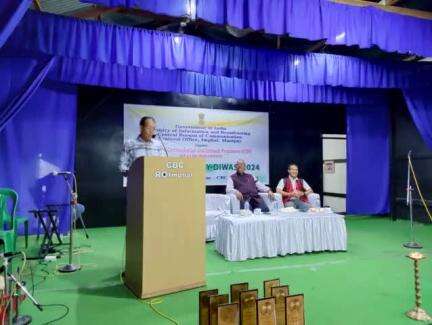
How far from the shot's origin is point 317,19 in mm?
3912

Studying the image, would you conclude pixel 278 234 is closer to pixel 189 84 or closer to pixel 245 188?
pixel 245 188

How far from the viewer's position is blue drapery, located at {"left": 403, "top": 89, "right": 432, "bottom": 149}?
18.0 feet

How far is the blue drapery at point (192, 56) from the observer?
3.55m

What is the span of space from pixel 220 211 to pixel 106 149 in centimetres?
220

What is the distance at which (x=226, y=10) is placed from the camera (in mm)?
3539

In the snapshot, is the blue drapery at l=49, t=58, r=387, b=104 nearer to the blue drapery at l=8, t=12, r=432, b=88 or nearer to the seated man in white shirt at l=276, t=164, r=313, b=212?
the blue drapery at l=8, t=12, r=432, b=88

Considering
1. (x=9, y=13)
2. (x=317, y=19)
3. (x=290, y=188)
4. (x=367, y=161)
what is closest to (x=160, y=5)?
(x=9, y=13)

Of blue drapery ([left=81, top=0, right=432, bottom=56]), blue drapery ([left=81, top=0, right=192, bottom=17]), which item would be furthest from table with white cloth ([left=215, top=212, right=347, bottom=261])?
blue drapery ([left=81, top=0, right=192, bottom=17])

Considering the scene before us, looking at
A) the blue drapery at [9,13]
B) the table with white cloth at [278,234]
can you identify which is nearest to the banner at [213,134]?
the table with white cloth at [278,234]

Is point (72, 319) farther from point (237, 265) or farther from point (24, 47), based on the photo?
point (24, 47)

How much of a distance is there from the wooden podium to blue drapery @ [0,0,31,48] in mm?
1275

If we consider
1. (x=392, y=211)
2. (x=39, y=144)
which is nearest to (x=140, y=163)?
(x=39, y=144)

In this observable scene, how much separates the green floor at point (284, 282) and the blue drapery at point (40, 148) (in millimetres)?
1039

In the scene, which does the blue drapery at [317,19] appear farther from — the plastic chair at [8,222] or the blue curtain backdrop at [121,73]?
the plastic chair at [8,222]
